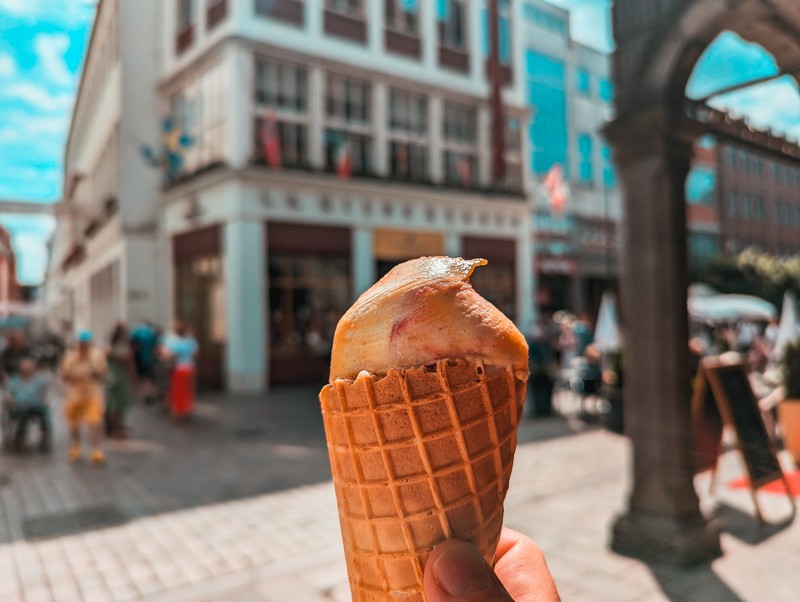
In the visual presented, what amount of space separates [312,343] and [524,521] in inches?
474

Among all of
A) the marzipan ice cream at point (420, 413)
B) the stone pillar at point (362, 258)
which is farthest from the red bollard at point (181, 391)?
the marzipan ice cream at point (420, 413)

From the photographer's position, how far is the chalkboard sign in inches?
192

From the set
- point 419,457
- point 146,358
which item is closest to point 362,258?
point 146,358

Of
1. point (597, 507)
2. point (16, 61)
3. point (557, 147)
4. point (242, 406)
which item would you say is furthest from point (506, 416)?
point (557, 147)

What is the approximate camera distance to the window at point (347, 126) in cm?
1691

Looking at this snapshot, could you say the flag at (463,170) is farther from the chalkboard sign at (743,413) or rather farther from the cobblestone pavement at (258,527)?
the chalkboard sign at (743,413)

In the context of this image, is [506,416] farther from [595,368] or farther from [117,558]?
[595,368]

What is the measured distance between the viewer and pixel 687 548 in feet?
14.1

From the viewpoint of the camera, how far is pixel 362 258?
690 inches

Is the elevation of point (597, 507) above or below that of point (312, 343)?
below

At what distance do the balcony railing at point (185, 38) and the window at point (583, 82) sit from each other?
69.4ft

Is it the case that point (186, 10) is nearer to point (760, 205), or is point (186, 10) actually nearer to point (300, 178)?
point (760, 205)

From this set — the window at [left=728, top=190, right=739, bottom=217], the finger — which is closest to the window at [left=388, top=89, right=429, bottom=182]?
the window at [left=728, top=190, right=739, bottom=217]

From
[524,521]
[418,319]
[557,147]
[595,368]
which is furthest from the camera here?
[557,147]
